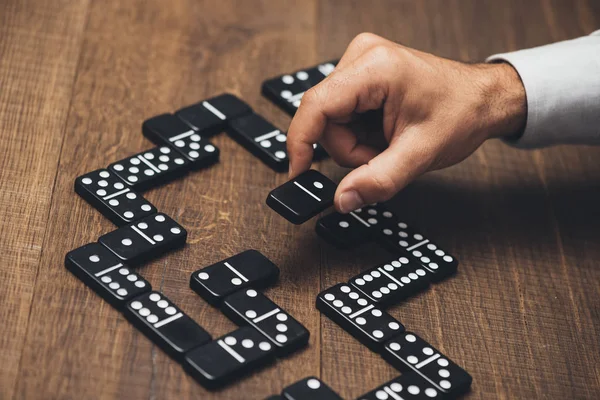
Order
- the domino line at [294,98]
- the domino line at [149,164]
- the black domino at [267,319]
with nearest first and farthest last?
the black domino at [267,319] < the domino line at [149,164] < the domino line at [294,98]

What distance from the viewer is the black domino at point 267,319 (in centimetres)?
144

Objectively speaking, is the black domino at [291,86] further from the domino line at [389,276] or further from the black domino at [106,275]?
the black domino at [106,275]

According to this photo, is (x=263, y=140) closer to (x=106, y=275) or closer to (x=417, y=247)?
(x=417, y=247)

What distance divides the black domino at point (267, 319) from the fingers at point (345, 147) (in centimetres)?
40

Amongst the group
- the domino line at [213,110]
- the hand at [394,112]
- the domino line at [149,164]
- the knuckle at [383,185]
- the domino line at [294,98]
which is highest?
the hand at [394,112]

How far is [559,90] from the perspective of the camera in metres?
1.83

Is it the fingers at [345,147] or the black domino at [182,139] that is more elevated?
the fingers at [345,147]

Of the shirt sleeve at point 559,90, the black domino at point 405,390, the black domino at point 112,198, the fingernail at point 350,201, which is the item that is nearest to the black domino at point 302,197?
the fingernail at point 350,201

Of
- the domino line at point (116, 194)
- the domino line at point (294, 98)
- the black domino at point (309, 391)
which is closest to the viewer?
the black domino at point (309, 391)

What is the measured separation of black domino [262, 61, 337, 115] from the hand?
323 mm

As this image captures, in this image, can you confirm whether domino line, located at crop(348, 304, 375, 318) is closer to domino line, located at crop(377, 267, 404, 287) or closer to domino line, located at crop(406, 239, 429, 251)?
domino line, located at crop(377, 267, 404, 287)

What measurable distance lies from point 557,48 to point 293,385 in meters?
0.98

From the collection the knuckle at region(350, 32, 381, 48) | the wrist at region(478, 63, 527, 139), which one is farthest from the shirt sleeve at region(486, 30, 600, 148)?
the knuckle at region(350, 32, 381, 48)

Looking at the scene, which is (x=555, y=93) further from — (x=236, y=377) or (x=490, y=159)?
(x=236, y=377)
